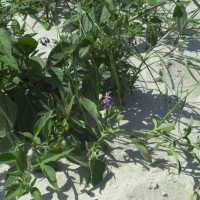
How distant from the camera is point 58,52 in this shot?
1621 millimetres

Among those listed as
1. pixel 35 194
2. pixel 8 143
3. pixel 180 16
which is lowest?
pixel 35 194

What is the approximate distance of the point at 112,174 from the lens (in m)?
1.60

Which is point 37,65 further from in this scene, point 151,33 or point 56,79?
point 151,33

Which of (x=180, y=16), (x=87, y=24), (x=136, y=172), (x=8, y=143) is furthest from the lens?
(x=87, y=24)

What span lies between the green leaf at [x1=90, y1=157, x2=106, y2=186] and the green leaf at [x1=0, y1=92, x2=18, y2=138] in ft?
1.78

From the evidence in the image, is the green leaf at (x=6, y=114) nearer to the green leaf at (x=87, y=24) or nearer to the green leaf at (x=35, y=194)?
the green leaf at (x=35, y=194)

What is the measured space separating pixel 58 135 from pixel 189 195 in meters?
0.79

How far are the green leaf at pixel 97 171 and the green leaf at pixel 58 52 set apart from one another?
0.60 m

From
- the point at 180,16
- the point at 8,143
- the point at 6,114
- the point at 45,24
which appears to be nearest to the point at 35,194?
the point at 8,143

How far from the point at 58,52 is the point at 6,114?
1.58 ft

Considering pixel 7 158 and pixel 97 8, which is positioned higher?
pixel 97 8

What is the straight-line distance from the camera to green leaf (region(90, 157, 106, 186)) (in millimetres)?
1480

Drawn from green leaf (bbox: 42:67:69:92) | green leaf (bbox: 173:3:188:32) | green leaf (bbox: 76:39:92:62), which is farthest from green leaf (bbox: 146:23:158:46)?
green leaf (bbox: 42:67:69:92)

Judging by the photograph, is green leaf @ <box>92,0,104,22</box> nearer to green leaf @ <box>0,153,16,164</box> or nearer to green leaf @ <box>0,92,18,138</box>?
green leaf @ <box>0,92,18,138</box>
